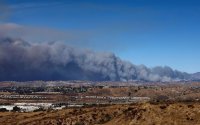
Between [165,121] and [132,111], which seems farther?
[132,111]

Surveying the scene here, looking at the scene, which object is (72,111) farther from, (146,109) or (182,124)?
(182,124)

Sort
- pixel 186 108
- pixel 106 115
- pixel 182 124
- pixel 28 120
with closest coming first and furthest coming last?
pixel 182 124
pixel 186 108
pixel 106 115
pixel 28 120

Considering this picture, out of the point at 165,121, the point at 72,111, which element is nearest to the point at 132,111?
the point at 165,121

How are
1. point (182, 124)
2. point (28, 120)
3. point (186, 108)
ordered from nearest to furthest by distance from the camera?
1. point (182, 124)
2. point (186, 108)
3. point (28, 120)

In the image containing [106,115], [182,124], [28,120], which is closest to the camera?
[182,124]

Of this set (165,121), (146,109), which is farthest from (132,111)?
(165,121)

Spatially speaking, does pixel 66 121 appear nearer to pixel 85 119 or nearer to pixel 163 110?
pixel 85 119
